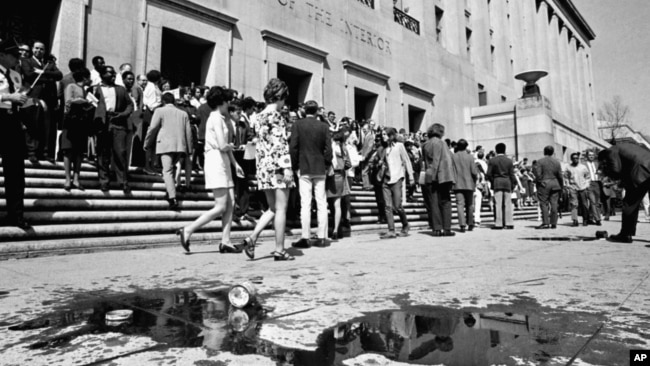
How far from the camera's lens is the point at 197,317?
7.29 feet

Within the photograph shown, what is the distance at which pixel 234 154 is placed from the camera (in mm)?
7488

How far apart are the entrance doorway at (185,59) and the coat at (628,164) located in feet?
37.3

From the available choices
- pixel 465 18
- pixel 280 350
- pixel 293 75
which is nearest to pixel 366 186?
pixel 280 350

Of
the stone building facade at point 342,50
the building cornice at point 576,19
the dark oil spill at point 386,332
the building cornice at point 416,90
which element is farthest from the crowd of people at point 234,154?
the building cornice at point 576,19

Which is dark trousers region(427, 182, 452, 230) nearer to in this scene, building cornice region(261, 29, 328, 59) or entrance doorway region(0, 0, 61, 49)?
building cornice region(261, 29, 328, 59)

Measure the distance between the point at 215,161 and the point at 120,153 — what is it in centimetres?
293

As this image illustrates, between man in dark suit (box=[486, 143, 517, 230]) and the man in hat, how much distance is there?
9094mm

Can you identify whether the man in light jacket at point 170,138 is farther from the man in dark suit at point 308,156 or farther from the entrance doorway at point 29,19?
the entrance doorway at point 29,19

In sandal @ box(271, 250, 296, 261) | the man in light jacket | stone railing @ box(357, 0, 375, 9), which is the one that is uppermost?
stone railing @ box(357, 0, 375, 9)

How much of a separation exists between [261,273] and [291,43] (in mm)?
13462

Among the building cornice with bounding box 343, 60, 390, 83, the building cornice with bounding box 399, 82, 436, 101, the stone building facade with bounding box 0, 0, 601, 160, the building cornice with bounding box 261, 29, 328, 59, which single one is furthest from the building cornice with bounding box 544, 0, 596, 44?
the building cornice with bounding box 261, 29, 328, 59

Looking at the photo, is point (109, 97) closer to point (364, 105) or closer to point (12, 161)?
point (12, 161)

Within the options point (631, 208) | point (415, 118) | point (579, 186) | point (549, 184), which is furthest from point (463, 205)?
point (415, 118)

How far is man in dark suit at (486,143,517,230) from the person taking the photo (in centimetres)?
984
